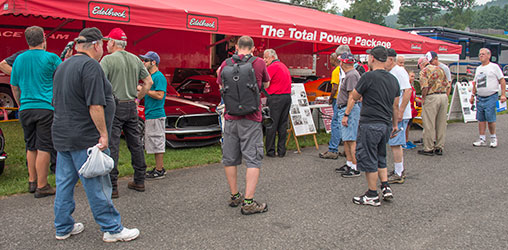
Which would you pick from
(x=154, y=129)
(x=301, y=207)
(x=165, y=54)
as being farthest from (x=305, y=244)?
(x=165, y=54)

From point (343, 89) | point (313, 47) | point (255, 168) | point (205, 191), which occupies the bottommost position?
point (205, 191)

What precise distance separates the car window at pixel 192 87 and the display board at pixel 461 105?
7316 mm

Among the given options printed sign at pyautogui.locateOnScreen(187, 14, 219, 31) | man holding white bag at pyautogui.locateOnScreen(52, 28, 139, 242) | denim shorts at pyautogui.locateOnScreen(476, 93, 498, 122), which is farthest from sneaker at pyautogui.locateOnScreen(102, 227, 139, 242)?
denim shorts at pyautogui.locateOnScreen(476, 93, 498, 122)

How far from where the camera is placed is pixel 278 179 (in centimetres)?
569

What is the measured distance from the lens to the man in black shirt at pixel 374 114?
446 centimetres

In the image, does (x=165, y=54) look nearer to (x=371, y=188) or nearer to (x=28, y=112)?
(x=28, y=112)

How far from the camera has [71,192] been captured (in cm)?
347

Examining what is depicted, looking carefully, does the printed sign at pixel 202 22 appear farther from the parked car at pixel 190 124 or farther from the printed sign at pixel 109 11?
the parked car at pixel 190 124

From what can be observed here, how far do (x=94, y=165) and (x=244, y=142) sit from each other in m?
1.54

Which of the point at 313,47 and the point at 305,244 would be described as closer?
the point at 305,244

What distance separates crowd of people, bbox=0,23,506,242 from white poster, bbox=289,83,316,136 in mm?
1165

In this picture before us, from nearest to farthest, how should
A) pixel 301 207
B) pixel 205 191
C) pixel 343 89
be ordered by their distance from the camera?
pixel 301 207, pixel 205 191, pixel 343 89

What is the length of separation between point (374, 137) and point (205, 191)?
2128 mm

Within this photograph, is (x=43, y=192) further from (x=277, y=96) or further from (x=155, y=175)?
(x=277, y=96)
